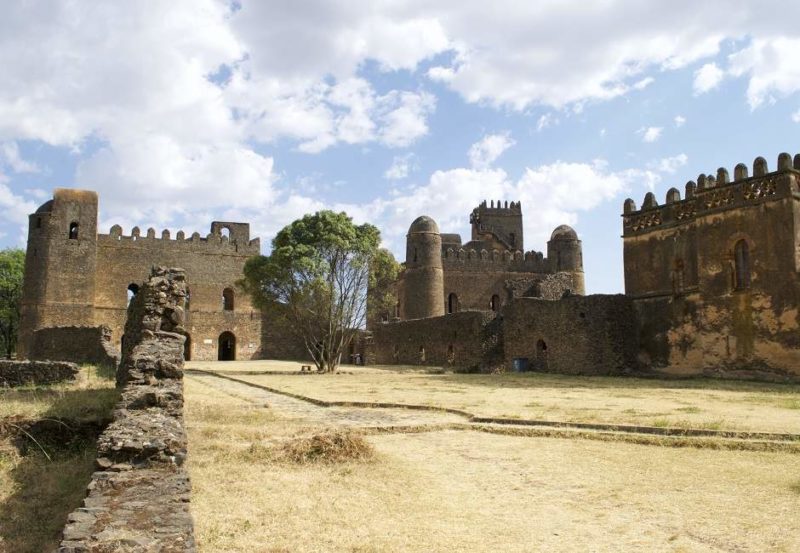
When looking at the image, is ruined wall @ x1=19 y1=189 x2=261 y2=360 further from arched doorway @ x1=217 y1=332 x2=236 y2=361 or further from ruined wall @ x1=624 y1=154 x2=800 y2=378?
ruined wall @ x1=624 y1=154 x2=800 y2=378

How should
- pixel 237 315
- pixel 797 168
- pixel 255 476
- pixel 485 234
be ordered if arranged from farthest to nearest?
pixel 485 234 → pixel 237 315 → pixel 797 168 → pixel 255 476

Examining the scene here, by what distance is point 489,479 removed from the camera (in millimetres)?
7016

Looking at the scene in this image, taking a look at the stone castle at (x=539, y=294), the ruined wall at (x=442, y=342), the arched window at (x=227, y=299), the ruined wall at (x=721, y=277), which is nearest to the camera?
the ruined wall at (x=721, y=277)

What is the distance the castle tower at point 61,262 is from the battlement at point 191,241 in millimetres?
1769

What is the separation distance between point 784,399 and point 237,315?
36.2 meters

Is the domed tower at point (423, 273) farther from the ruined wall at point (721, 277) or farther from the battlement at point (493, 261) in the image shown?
the ruined wall at point (721, 277)

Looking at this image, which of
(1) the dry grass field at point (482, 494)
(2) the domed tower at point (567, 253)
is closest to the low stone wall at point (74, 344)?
(1) the dry grass field at point (482, 494)

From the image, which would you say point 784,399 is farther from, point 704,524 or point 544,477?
point 704,524

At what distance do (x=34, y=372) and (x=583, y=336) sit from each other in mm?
17591

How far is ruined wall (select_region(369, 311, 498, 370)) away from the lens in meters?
28.8

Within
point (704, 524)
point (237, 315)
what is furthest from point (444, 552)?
point (237, 315)

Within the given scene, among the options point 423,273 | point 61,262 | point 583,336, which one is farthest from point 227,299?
point 583,336

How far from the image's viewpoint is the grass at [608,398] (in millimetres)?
11016

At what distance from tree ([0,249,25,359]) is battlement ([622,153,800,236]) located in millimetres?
42280
